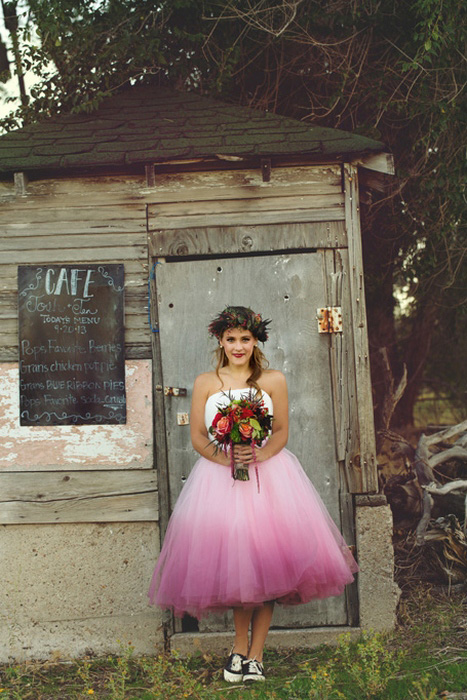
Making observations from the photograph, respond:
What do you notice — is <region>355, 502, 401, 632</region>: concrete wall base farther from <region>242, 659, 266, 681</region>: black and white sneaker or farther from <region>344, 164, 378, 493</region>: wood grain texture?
<region>242, 659, 266, 681</region>: black and white sneaker

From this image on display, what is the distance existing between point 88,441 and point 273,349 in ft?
5.26

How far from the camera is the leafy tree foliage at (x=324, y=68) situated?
20.0 feet

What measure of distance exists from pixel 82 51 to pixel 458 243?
4.33m

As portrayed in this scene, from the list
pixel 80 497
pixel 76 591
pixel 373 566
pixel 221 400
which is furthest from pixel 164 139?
pixel 373 566

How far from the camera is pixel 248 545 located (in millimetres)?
3891

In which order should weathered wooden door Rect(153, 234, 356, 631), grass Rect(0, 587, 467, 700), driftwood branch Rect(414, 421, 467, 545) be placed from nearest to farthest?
grass Rect(0, 587, 467, 700), weathered wooden door Rect(153, 234, 356, 631), driftwood branch Rect(414, 421, 467, 545)

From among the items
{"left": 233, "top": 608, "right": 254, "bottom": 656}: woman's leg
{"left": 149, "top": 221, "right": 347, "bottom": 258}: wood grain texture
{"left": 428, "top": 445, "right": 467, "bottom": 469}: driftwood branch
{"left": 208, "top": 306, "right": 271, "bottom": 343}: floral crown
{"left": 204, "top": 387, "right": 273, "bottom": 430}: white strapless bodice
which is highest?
{"left": 149, "top": 221, "right": 347, "bottom": 258}: wood grain texture

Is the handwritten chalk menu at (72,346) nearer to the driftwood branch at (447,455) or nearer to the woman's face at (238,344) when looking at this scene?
the woman's face at (238,344)

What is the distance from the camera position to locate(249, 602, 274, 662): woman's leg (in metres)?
4.05

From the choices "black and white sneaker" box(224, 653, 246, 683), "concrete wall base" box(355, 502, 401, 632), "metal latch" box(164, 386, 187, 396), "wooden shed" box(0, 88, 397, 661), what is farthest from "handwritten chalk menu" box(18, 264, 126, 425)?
"concrete wall base" box(355, 502, 401, 632)

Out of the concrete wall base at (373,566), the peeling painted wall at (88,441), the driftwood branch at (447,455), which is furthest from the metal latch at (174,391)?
the driftwood branch at (447,455)

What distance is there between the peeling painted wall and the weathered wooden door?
0.46 feet

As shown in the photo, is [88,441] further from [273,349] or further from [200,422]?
[273,349]

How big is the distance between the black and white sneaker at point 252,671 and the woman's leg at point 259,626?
0.11 ft
